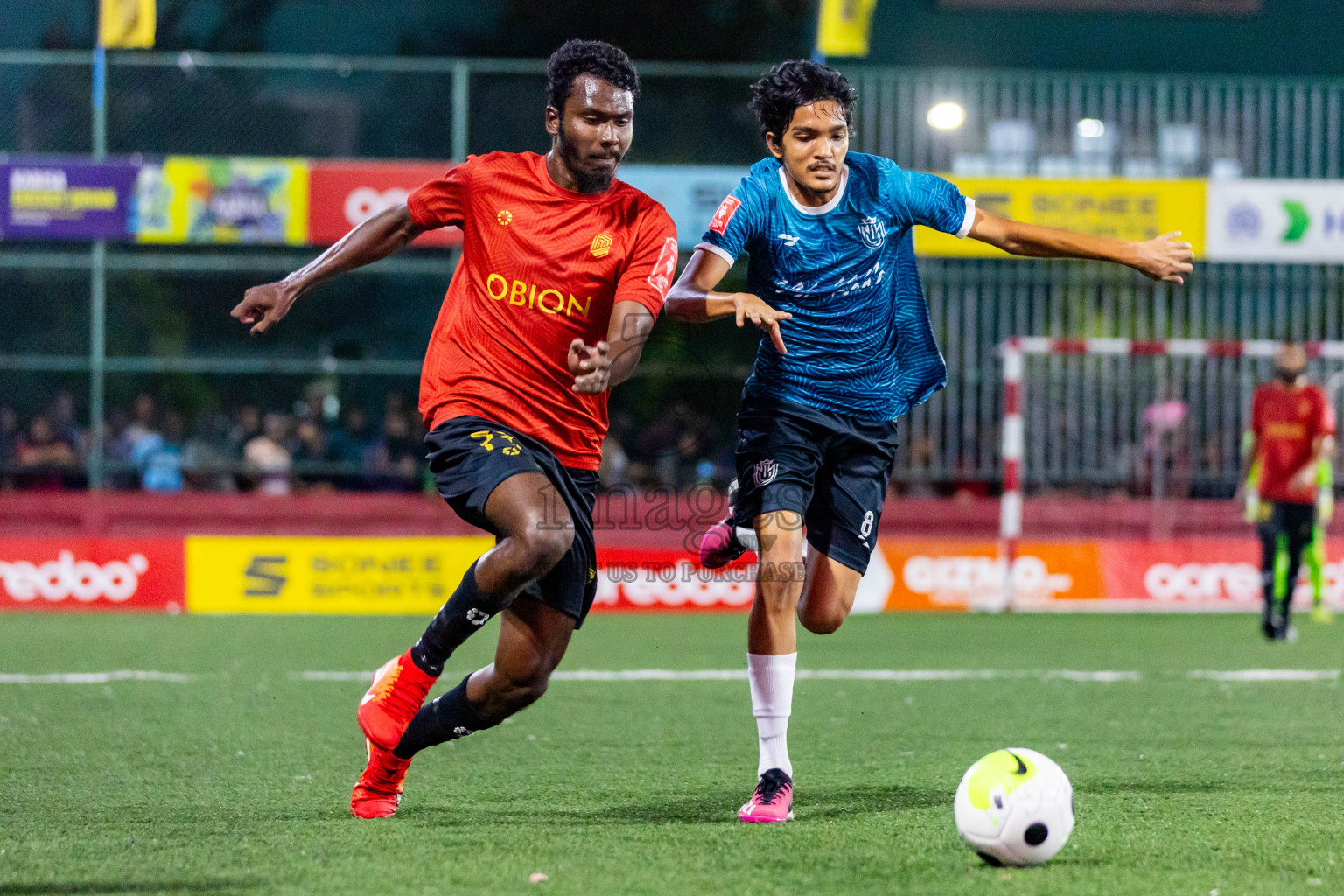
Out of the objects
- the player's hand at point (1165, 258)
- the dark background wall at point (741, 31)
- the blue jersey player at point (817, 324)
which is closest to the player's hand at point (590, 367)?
the blue jersey player at point (817, 324)

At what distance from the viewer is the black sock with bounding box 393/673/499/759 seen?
448 cm

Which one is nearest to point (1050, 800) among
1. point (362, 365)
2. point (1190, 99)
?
point (362, 365)

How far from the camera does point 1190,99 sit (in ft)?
48.2

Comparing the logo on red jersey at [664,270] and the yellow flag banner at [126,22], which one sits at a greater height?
the yellow flag banner at [126,22]

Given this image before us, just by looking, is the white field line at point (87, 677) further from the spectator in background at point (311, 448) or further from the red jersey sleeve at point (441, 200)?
the spectator in background at point (311, 448)

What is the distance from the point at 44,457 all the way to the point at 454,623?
36.1ft

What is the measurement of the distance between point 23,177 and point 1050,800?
12.6 metres

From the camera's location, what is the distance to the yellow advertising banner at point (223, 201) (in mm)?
13836

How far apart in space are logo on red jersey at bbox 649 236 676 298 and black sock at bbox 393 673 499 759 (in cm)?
132

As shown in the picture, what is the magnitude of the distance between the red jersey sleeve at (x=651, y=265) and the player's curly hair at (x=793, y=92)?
0.55m

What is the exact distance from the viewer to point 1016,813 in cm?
380

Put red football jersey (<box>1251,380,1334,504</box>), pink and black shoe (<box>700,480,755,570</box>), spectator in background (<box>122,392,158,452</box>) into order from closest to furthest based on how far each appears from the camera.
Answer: pink and black shoe (<box>700,480,755,570</box>), red football jersey (<box>1251,380,1334,504</box>), spectator in background (<box>122,392,158,452</box>)

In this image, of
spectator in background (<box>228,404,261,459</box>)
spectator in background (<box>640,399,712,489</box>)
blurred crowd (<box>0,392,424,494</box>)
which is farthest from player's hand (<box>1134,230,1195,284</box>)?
spectator in background (<box>228,404,261,459</box>)

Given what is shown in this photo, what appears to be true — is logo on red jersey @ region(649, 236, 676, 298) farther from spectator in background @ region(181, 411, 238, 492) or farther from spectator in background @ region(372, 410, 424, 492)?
spectator in background @ region(181, 411, 238, 492)
